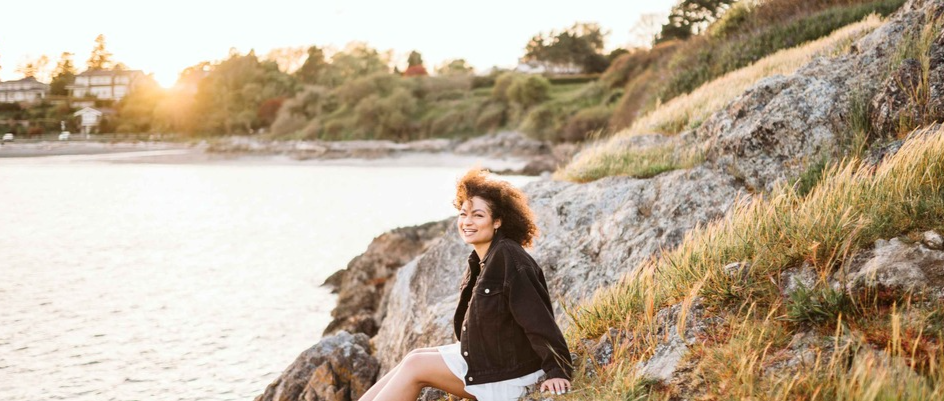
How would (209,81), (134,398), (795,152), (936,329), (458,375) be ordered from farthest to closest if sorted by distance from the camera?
(209,81) < (134,398) < (795,152) < (458,375) < (936,329)

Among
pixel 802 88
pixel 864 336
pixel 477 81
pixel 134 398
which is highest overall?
pixel 477 81

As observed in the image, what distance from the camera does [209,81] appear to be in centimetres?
8956

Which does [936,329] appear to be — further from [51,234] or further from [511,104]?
[511,104]

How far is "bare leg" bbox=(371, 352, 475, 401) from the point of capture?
158 inches

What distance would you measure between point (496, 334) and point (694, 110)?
7.74 m

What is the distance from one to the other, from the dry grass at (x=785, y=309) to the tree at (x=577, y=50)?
7639cm

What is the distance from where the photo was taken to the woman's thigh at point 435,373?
401 cm

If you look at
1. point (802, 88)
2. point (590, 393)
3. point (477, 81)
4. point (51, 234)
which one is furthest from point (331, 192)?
point (477, 81)

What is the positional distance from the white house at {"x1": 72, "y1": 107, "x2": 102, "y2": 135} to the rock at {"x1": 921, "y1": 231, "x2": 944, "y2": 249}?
9674 centimetres

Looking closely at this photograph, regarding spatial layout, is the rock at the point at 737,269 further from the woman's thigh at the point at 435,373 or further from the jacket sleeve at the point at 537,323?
the woman's thigh at the point at 435,373

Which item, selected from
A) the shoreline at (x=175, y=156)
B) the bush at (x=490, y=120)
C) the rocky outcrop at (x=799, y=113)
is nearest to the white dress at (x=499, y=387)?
the rocky outcrop at (x=799, y=113)

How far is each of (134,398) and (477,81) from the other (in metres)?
75.0

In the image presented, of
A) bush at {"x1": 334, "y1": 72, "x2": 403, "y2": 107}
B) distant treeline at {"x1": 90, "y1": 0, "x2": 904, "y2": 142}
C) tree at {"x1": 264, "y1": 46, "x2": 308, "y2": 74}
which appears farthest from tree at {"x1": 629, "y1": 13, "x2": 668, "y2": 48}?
tree at {"x1": 264, "y1": 46, "x2": 308, "y2": 74}

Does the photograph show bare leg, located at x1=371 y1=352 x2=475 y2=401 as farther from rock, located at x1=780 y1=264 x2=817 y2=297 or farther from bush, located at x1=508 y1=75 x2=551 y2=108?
bush, located at x1=508 y1=75 x2=551 y2=108
